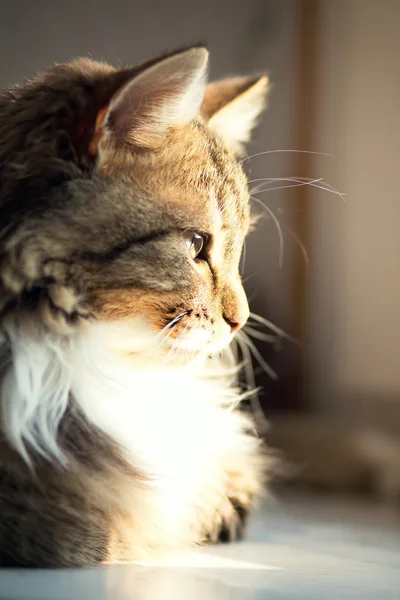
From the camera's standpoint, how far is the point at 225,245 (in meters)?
1.00

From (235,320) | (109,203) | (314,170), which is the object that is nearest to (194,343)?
(235,320)

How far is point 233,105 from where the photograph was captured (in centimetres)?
113

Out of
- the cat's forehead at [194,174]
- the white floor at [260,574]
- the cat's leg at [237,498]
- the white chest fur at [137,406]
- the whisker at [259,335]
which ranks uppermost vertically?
the cat's forehead at [194,174]

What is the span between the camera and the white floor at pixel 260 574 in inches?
30.1

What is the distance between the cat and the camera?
0.84 metres

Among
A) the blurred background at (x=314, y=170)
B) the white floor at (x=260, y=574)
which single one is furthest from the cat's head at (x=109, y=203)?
the blurred background at (x=314, y=170)

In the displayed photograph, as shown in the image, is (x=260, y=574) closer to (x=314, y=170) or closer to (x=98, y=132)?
(x=98, y=132)

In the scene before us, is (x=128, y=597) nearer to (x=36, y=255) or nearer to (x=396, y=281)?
(x=36, y=255)

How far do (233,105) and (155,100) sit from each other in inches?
10.4

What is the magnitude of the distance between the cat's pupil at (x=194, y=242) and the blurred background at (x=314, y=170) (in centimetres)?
42

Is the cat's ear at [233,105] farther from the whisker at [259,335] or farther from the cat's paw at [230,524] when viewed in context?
the cat's paw at [230,524]

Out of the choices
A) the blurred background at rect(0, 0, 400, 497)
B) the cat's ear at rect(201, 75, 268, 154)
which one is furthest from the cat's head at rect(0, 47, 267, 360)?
the blurred background at rect(0, 0, 400, 497)

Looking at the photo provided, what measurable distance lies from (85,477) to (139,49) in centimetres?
80

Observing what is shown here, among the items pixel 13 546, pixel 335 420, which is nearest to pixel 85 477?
pixel 13 546
